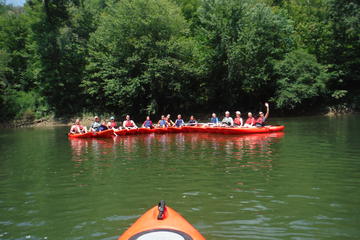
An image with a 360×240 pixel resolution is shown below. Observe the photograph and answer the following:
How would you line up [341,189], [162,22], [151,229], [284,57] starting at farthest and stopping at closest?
[284,57] < [162,22] < [341,189] < [151,229]

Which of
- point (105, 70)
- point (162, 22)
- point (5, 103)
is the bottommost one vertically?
point (5, 103)

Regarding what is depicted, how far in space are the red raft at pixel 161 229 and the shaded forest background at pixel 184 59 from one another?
2249cm

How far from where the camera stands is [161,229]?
4.19m

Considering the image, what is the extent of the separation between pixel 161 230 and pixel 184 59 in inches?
976

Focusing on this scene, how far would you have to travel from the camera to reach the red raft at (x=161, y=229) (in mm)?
4066

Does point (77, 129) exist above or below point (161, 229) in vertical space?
above

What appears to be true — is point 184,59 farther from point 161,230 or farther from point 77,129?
point 161,230

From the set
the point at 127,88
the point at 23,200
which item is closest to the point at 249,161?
the point at 23,200

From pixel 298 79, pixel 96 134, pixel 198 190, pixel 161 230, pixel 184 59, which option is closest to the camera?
pixel 161 230

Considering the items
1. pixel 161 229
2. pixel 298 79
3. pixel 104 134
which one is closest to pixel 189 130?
pixel 104 134

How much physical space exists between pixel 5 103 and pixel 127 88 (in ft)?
39.0

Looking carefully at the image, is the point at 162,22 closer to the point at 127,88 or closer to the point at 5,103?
the point at 127,88

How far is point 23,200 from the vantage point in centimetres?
717

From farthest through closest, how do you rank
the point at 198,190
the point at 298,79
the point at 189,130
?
the point at 298,79 < the point at 189,130 < the point at 198,190
